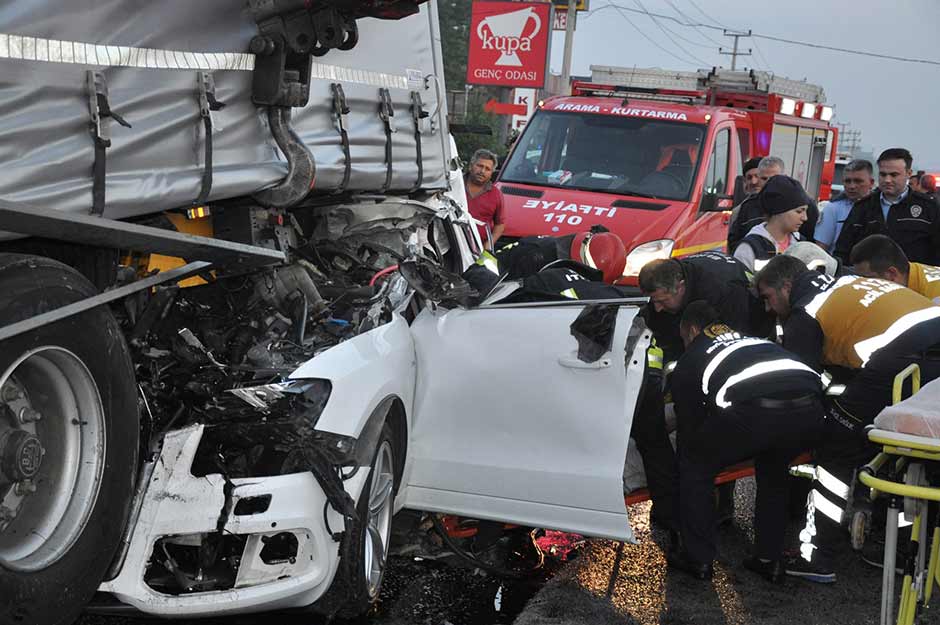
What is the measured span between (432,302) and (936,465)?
2.06 meters

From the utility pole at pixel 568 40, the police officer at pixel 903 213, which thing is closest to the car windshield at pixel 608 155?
the police officer at pixel 903 213

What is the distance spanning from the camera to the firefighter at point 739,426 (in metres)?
5.04

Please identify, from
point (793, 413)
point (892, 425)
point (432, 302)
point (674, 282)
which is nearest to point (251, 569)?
point (432, 302)

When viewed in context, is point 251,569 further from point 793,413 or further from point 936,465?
point 793,413

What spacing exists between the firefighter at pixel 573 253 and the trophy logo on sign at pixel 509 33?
10.9 metres

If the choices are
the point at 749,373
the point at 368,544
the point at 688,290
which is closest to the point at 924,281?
the point at 688,290

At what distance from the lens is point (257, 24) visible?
389 cm

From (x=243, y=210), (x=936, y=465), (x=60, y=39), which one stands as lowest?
(x=936, y=465)

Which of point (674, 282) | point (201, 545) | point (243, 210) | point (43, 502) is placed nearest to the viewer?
point (43, 502)

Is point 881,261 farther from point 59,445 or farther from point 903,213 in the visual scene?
point 59,445

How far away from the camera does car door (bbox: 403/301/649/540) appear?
4.44 m

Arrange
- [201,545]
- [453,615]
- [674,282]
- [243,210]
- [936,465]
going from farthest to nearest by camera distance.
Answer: [674,282]
[453,615]
[243,210]
[936,465]
[201,545]

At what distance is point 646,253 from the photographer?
880cm

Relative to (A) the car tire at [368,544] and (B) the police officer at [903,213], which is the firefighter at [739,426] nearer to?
(A) the car tire at [368,544]
